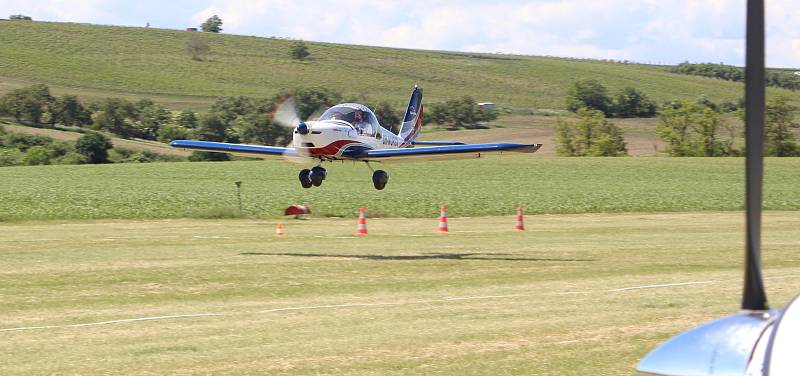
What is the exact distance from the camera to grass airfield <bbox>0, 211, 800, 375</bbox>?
1028 cm

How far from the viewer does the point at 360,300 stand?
1429cm

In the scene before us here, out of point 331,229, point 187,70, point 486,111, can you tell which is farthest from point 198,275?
point 187,70

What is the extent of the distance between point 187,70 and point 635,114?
5469 cm

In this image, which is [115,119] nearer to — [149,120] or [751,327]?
[149,120]

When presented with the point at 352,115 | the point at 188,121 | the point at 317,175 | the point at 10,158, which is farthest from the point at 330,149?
the point at 188,121

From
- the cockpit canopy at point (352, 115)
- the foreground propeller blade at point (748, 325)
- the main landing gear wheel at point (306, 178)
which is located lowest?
the main landing gear wheel at point (306, 178)

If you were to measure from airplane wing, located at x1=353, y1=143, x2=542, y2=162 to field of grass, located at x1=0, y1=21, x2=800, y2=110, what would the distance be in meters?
85.5

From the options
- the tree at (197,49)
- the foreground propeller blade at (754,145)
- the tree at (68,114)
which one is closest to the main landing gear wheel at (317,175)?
the foreground propeller blade at (754,145)

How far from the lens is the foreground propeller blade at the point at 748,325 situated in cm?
345

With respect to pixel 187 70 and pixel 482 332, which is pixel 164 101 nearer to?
pixel 187 70

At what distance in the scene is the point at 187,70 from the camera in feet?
429

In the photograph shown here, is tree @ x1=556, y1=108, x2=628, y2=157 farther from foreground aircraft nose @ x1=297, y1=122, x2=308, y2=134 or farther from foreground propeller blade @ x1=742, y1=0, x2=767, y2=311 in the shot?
foreground propeller blade @ x1=742, y1=0, x2=767, y2=311

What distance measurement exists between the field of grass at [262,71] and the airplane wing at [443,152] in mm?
85516

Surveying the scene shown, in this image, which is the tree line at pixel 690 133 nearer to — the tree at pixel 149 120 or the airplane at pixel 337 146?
the tree at pixel 149 120
